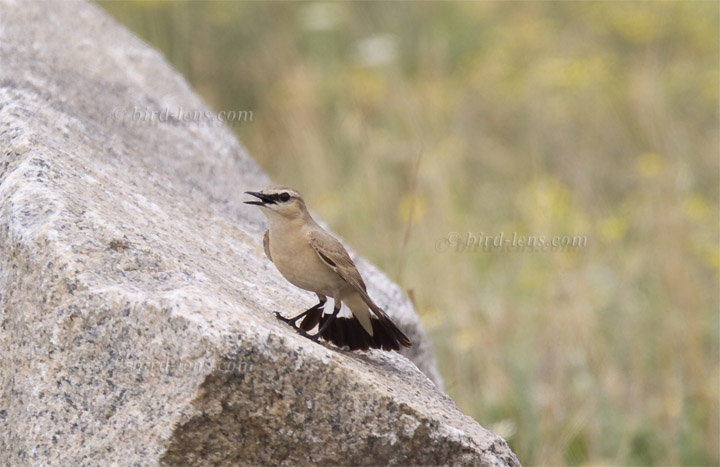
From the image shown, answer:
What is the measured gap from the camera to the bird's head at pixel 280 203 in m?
3.09

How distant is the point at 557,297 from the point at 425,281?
119 centimetres

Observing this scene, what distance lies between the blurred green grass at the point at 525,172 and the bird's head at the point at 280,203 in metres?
0.90

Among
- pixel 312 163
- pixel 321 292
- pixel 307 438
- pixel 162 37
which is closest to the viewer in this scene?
pixel 307 438

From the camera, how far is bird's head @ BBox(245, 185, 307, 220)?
10.2 ft

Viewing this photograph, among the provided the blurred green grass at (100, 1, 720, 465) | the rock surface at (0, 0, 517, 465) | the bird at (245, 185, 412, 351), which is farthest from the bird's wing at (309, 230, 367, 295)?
the blurred green grass at (100, 1, 720, 465)

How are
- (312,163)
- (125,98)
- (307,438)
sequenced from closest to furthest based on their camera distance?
(307,438), (125,98), (312,163)

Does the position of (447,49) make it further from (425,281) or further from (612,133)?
(425,281)

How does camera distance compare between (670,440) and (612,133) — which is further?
(612,133)

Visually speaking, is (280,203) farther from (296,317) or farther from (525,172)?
(525,172)

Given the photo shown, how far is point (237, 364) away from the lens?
2205 millimetres

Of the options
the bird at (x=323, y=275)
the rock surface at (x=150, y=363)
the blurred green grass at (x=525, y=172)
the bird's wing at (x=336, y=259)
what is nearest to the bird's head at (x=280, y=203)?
the bird at (x=323, y=275)

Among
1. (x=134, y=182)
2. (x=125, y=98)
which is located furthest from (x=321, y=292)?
(x=125, y=98)

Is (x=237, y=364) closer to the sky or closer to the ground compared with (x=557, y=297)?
closer to the ground

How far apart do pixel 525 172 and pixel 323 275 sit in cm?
636
